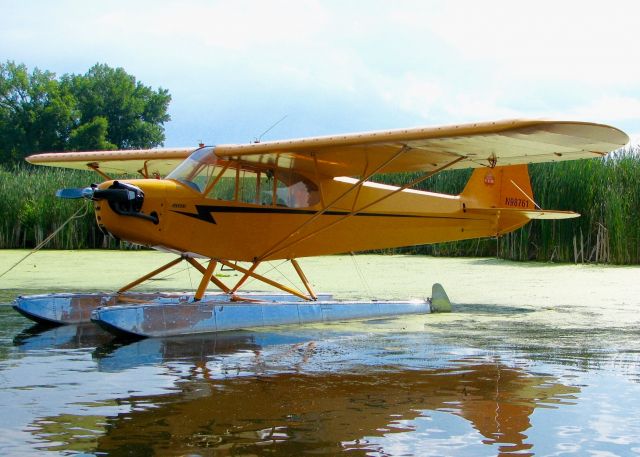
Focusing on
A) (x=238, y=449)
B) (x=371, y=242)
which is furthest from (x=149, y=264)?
(x=238, y=449)

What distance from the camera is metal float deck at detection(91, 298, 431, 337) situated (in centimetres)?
780

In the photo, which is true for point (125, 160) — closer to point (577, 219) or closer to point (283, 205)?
point (283, 205)

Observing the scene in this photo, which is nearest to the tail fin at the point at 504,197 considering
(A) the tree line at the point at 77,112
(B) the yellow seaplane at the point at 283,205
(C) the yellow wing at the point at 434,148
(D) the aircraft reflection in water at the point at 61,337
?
(B) the yellow seaplane at the point at 283,205

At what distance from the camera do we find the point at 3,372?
592 cm

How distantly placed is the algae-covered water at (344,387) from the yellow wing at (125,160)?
9.93ft

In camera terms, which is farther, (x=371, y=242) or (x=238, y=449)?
(x=371, y=242)

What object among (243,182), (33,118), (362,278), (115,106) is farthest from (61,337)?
(115,106)

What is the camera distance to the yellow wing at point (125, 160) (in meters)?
11.5

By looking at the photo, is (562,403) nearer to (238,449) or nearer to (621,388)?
(621,388)

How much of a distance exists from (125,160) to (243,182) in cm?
267

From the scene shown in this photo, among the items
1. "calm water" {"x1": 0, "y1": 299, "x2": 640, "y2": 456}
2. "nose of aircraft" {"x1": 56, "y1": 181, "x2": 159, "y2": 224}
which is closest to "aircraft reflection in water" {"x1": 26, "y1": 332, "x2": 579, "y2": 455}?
"calm water" {"x1": 0, "y1": 299, "x2": 640, "y2": 456}

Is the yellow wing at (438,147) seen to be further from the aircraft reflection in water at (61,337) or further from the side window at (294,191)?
the aircraft reflection in water at (61,337)

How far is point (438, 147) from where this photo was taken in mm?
9172

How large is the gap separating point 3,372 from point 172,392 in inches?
53.2
